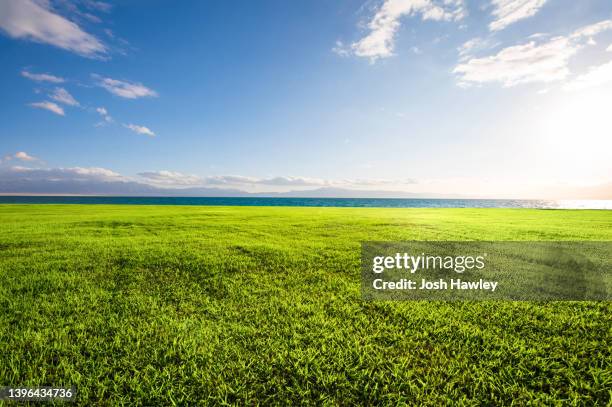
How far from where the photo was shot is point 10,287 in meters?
4.41

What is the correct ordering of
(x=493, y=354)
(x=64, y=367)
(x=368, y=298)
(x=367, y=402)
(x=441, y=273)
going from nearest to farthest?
1. (x=367, y=402)
2. (x=64, y=367)
3. (x=493, y=354)
4. (x=368, y=298)
5. (x=441, y=273)

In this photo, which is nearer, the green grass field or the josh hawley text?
the green grass field

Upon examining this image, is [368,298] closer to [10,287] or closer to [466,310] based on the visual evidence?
[466,310]

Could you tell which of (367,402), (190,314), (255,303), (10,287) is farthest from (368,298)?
(10,287)

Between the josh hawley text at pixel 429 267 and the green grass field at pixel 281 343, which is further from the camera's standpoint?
the josh hawley text at pixel 429 267

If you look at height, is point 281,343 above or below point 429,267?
below

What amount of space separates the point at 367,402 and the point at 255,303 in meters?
2.11

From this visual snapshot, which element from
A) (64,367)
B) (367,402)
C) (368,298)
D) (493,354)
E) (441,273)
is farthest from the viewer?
(441,273)

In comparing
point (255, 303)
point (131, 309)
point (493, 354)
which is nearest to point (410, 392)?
point (493, 354)

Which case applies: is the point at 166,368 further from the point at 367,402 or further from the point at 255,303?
the point at 367,402

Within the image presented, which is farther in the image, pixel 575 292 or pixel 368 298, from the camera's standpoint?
pixel 575 292

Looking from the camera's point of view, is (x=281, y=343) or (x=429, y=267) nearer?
(x=281, y=343)

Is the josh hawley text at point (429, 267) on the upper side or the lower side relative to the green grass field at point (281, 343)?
upper

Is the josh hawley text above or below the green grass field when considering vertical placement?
above
